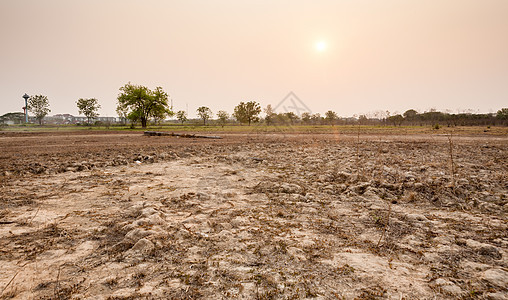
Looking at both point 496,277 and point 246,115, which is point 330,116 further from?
point 496,277

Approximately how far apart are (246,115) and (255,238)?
94328 millimetres

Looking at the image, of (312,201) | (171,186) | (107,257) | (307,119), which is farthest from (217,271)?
(307,119)

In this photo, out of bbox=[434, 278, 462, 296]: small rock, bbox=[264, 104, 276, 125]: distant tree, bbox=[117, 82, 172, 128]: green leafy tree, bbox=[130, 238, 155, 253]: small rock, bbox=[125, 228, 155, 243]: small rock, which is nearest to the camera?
bbox=[434, 278, 462, 296]: small rock

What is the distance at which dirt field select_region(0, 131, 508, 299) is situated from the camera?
1821mm

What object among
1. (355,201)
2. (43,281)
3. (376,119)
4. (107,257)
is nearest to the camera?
(43,281)

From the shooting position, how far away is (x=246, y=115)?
9556 centimetres

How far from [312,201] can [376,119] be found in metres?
99.2

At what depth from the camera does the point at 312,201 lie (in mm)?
4051

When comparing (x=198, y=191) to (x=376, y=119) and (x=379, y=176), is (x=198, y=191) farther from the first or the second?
(x=376, y=119)

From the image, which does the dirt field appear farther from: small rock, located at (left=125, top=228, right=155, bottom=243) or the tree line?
the tree line

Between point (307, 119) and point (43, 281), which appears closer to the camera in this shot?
point (43, 281)

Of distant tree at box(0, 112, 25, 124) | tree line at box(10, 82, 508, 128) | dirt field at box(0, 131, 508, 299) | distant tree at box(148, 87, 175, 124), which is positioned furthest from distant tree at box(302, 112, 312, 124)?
distant tree at box(0, 112, 25, 124)

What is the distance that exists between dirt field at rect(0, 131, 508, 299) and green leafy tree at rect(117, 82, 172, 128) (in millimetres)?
49382

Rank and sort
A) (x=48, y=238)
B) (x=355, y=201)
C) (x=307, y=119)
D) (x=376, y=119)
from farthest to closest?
(x=307, y=119), (x=376, y=119), (x=355, y=201), (x=48, y=238)
